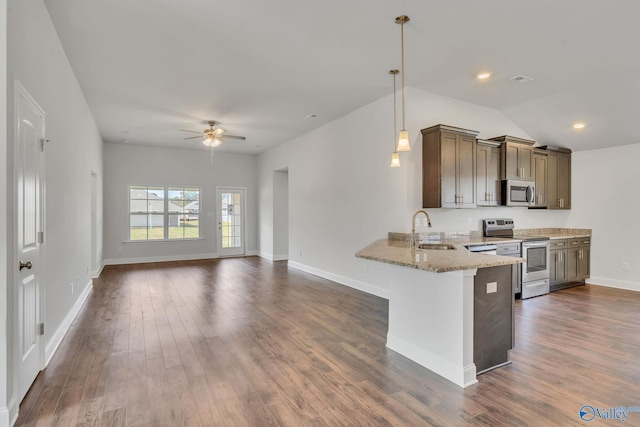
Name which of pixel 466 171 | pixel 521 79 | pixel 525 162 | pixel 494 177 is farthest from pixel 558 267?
pixel 521 79

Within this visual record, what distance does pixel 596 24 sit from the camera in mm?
2967

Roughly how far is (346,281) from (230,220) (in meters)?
4.91

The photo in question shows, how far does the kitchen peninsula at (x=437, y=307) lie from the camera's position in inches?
99.6

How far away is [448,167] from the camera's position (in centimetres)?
452

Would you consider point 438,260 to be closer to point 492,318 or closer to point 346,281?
point 492,318

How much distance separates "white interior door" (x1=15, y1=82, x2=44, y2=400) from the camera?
2.24 m

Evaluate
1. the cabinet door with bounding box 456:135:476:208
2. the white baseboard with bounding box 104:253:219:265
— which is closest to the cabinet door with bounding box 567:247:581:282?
the cabinet door with bounding box 456:135:476:208

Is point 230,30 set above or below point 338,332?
above

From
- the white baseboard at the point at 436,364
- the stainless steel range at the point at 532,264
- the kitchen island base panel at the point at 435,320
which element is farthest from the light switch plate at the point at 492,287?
the stainless steel range at the point at 532,264

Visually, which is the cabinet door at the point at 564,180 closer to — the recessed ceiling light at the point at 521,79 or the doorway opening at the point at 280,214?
the recessed ceiling light at the point at 521,79

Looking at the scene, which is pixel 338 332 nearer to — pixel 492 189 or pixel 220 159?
pixel 492 189

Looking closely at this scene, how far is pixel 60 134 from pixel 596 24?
204 inches

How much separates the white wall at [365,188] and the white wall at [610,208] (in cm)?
48

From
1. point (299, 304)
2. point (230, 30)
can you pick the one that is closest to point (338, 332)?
point (299, 304)
